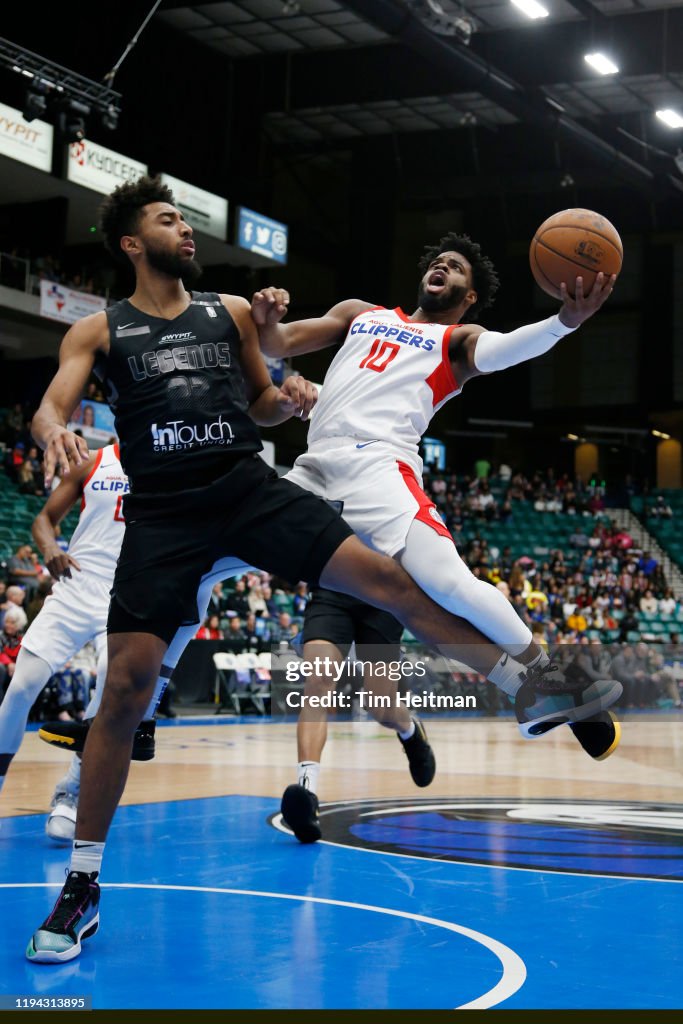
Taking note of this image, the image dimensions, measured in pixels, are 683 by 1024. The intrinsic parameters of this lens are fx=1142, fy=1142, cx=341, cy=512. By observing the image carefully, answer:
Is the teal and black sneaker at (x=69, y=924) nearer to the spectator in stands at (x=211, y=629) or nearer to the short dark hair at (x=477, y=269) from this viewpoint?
the short dark hair at (x=477, y=269)

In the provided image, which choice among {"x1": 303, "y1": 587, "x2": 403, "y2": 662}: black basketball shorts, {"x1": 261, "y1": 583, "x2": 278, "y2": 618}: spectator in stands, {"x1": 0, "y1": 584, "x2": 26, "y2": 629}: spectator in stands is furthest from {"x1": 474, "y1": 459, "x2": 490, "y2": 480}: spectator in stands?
{"x1": 303, "y1": 587, "x2": 403, "y2": 662}: black basketball shorts

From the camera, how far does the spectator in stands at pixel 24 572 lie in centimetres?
1482

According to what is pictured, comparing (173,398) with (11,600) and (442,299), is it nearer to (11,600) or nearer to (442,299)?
(442,299)

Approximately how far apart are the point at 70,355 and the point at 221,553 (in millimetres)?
845

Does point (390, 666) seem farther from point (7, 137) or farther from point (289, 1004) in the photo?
point (7, 137)

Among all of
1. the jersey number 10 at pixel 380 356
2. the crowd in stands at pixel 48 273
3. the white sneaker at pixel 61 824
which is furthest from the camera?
the crowd in stands at pixel 48 273

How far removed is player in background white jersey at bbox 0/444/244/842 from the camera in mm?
5109

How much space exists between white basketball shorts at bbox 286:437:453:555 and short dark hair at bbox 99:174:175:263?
110cm

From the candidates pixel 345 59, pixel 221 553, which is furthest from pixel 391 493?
pixel 345 59

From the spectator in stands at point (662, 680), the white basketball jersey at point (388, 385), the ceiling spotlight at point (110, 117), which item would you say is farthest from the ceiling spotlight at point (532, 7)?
the white basketball jersey at point (388, 385)

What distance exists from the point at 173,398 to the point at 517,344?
1.29 m

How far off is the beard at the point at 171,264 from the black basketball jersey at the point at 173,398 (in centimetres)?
15

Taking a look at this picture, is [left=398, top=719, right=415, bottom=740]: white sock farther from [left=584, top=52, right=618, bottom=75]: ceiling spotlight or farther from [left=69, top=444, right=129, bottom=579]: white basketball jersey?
[left=584, top=52, right=618, bottom=75]: ceiling spotlight

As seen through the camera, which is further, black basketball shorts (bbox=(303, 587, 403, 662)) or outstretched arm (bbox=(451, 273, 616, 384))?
black basketball shorts (bbox=(303, 587, 403, 662))
